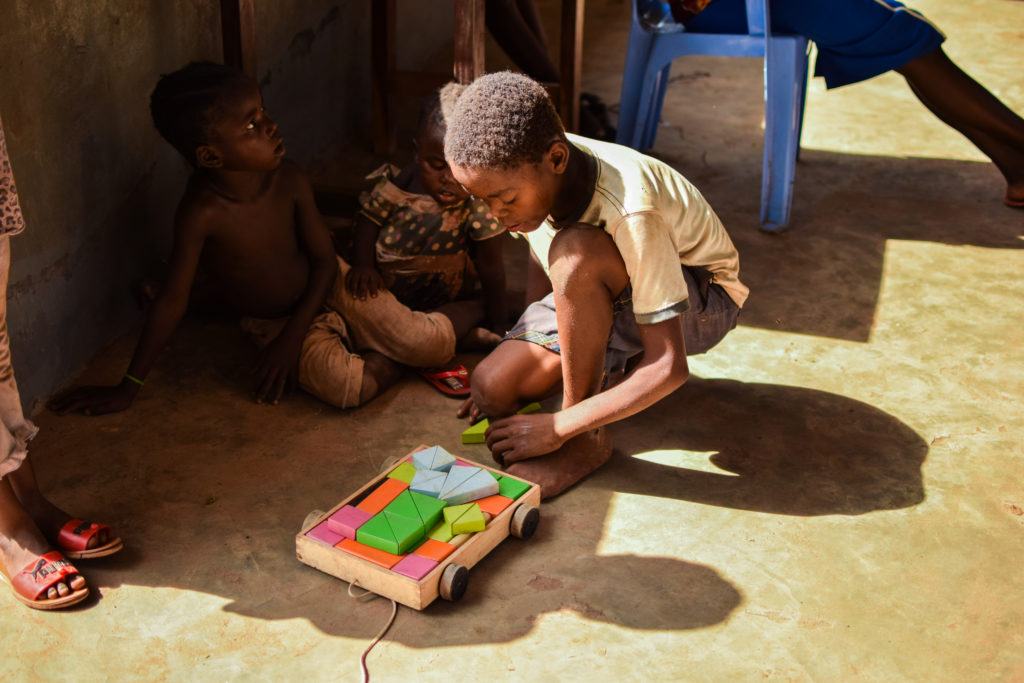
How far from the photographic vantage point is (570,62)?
4062 millimetres

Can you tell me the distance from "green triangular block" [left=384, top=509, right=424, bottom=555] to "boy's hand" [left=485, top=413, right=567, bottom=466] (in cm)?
36

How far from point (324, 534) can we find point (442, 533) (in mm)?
244

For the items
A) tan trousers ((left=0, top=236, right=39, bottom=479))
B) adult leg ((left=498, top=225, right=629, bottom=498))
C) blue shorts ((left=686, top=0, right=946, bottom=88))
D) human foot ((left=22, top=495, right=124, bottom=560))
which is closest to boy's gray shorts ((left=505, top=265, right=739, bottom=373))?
adult leg ((left=498, top=225, right=629, bottom=498))

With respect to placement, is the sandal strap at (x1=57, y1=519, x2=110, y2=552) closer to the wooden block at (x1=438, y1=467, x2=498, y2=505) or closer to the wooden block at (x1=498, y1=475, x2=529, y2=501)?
the wooden block at (x1=438, y1=467, x2=498, y2=505)

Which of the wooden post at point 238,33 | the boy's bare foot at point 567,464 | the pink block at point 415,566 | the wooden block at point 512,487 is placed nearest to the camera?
the pink block at point 415,566

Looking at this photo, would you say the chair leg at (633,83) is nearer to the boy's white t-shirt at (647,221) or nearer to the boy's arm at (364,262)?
the boy's arm at (364,262)

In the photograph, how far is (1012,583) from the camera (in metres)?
2.33

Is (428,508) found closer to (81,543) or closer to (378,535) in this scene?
(378,535)

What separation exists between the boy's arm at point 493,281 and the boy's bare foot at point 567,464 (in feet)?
2.41

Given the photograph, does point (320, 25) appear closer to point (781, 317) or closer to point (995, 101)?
point (781, 317)

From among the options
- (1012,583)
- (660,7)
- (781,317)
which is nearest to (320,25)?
(660,7)

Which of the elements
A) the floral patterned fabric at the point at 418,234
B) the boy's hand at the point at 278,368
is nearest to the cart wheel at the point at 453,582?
the boy's hand at the point at 278,368

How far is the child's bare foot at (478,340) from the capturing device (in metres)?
3.25

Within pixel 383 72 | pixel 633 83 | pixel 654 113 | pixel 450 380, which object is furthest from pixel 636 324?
pixel 383 72
